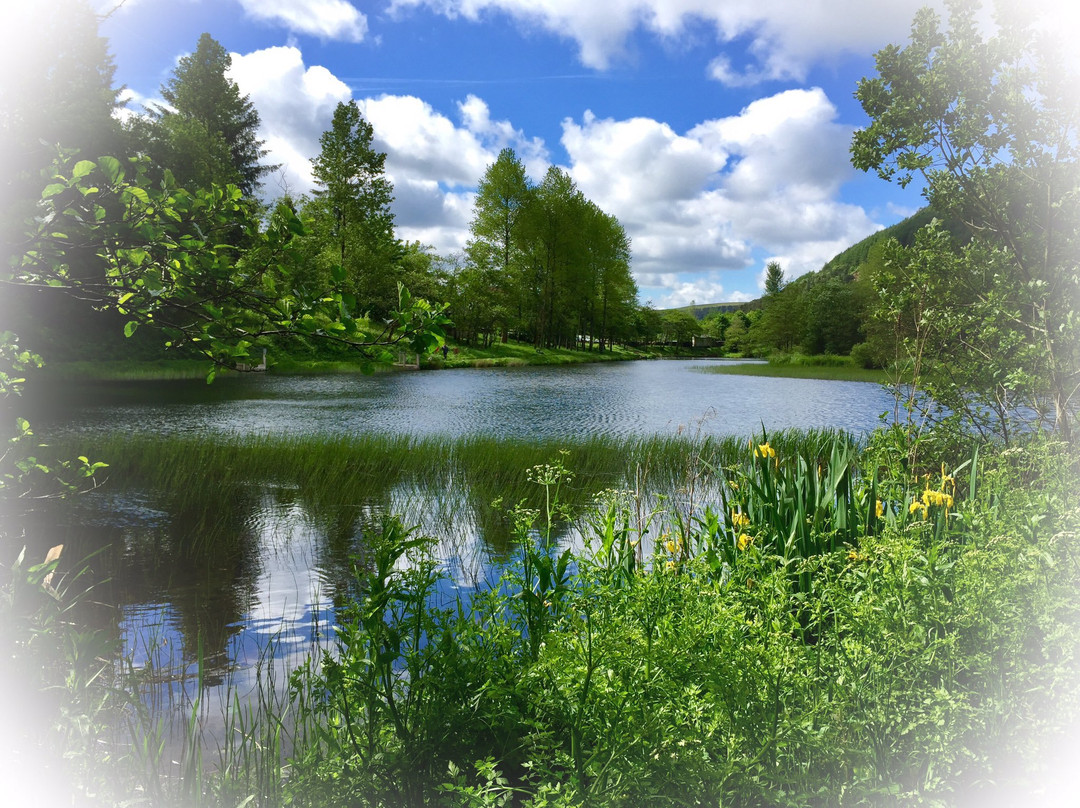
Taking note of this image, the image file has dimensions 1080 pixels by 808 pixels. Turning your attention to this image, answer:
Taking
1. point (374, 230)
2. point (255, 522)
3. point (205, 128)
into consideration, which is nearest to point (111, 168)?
point (255, 522)

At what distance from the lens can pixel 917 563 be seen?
2.36 m

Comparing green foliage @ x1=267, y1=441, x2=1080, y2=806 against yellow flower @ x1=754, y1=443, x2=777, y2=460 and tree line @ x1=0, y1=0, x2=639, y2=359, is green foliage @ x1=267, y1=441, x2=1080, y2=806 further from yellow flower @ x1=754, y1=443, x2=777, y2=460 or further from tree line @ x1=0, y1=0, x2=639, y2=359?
tree line @ x1=0, y1=0, x2=639, y2=359

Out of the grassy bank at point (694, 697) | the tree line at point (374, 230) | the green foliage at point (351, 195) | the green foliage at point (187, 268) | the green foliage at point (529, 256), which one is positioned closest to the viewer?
the grassy bank at point (694, 697)

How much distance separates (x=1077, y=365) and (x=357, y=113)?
4347 centimetres

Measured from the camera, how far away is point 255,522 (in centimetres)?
655

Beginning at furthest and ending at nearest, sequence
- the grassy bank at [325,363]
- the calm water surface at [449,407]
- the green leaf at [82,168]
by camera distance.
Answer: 1. the grassy bank at [325,363]
2. the calm water surface at [449,407]
3. the green leaf at [82,168]

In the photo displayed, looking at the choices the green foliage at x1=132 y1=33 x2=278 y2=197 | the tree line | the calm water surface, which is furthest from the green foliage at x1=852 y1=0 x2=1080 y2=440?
the green foliage at x1=132 y1=33 x2=278 y2=197

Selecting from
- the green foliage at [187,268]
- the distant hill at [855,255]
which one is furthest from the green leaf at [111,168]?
the distant hill at [855,255]

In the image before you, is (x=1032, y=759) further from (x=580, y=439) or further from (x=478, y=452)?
(x=580, y=439)

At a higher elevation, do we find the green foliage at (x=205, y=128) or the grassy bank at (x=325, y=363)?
the green foliage at (x=205, y=128)

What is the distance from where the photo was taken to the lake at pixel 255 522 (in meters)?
3.83

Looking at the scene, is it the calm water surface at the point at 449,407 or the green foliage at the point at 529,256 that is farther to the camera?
the green foliage at the point at 529,256

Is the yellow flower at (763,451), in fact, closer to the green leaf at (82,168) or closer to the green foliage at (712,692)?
the green foliage at (712,692)

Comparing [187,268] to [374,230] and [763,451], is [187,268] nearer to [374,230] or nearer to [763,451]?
[763,451]
